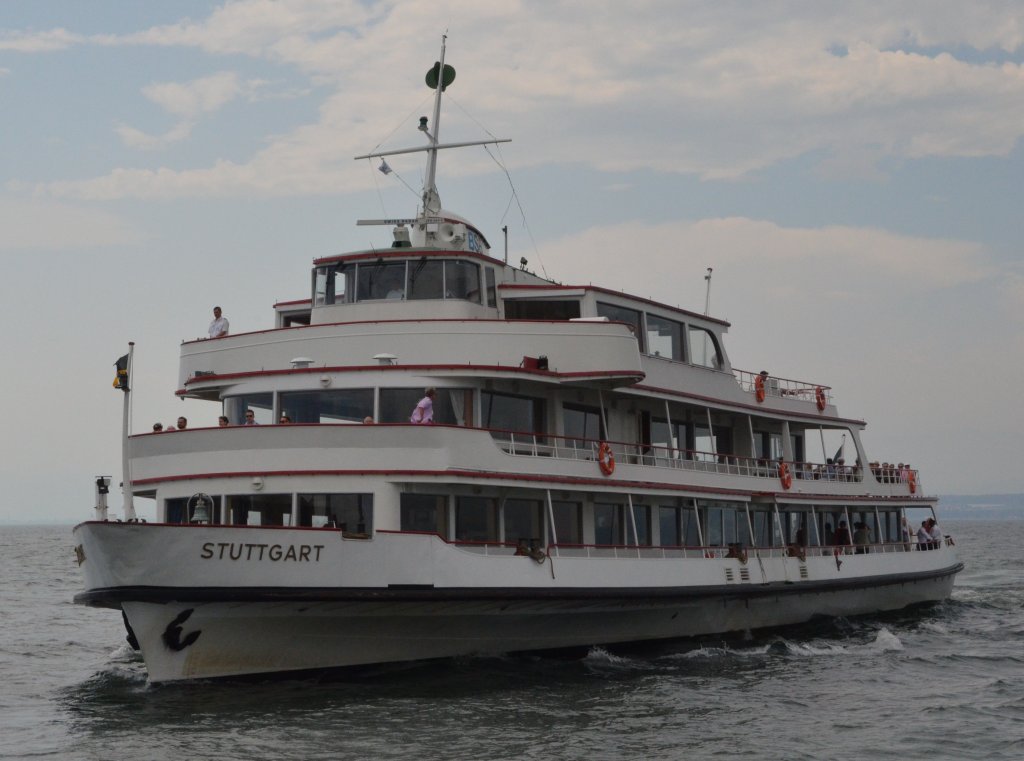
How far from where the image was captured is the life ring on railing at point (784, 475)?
24923 mm

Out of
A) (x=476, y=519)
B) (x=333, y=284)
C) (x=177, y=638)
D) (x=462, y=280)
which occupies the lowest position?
(x=177, y=638)

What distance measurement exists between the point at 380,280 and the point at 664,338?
5.45 m

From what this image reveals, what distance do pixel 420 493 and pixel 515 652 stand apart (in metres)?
2.95

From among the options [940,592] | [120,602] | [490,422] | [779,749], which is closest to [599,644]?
[490,422]

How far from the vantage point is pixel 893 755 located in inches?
580

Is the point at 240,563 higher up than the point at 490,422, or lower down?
lower down

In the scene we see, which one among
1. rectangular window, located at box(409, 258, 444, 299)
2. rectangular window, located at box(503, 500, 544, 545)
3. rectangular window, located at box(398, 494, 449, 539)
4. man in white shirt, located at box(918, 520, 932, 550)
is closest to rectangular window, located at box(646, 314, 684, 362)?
rectangular window, located at box(409, 258, 444, 299)

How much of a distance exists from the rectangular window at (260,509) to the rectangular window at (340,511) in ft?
0.95

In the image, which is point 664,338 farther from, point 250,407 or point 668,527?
point 250,407

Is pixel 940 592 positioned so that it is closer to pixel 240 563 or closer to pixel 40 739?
pixel 240 563

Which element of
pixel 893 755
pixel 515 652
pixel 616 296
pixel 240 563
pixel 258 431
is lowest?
pixel 893 755

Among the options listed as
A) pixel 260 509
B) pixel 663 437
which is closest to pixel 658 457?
pixel 663 437

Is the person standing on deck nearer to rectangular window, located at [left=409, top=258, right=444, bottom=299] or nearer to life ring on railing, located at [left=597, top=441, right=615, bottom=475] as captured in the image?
life ring on railing, located at [left=597, top=441, right=615, bottom=475]

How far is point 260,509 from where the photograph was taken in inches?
707
